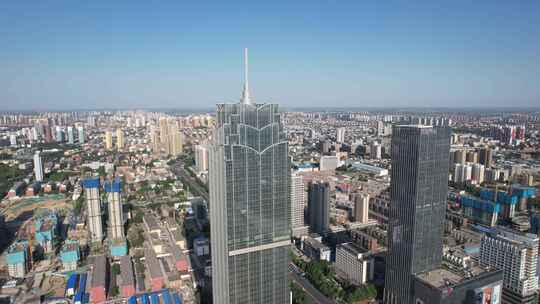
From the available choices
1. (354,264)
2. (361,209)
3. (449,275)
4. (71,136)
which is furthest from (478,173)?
(71,136)

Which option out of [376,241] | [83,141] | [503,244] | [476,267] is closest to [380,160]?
[376,241]

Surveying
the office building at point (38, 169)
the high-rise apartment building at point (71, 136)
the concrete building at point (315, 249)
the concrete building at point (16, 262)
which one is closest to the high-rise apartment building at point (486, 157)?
the concrete building at point (315, 249)

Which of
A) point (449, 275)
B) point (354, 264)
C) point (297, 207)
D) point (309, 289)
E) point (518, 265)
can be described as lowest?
point (309, 289)

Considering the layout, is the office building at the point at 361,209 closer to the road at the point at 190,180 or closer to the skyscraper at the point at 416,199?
the skyscraper at the point at 416,199

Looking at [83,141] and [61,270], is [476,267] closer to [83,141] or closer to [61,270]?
[61,270]

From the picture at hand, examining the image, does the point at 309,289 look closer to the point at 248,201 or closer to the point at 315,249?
the point at 315,249
